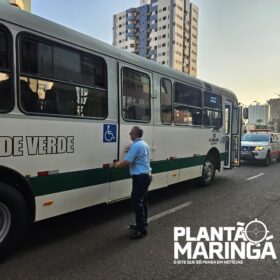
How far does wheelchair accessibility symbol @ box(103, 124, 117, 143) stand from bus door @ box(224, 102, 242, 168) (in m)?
5.69

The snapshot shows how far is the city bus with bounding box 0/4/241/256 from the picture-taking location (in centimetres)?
393

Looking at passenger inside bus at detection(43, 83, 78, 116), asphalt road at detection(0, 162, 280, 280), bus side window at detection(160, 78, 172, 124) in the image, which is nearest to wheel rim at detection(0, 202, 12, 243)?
asphalt road at detection(0, 162, 280, 280)

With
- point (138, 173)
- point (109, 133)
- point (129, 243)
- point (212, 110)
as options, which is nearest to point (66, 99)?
point (109, 133)

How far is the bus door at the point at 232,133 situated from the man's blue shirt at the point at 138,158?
5926mm

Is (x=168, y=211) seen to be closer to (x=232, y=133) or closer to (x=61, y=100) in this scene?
(x=61, y=100)

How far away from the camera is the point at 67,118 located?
181 inches

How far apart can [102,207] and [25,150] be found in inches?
117

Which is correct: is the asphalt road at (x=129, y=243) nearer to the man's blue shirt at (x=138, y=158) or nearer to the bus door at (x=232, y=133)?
the man's blue shirt at (x=138, y=158)

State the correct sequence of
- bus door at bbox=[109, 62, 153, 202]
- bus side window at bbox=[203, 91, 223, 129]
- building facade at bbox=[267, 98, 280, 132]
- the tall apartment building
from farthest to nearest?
1. the tall apartment building
2. building facade at bbox=[267, 98, 280, 132]
3. bus side window at bbox=[203, 91, 223, 129]
4. bus door at bbox=[109, 62, 153, 202]

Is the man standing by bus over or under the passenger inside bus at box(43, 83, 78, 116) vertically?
under

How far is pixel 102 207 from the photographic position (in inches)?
262

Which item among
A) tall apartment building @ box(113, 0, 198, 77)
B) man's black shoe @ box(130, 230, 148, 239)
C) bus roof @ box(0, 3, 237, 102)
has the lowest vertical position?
man's black shoe @ box(130, 230, 148, 239)

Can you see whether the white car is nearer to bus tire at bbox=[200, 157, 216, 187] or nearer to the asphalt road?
bus tire at bbox=[200, 157, 216, 187]

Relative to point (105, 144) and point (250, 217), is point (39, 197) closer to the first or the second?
point (105, 144)
